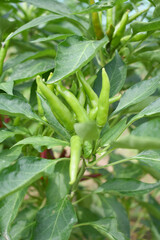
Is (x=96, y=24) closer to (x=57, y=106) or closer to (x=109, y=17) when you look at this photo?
(x=109, y=17)

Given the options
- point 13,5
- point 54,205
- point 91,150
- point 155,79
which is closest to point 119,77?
point 155,79

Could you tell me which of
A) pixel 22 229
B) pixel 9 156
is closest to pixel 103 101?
pixel 9 156

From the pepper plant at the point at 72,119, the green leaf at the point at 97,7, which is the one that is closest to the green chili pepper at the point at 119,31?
the pepper plant at the point at 72,119

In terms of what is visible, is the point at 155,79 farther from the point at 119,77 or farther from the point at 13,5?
the point at 13,5

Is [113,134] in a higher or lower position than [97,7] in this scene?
lower

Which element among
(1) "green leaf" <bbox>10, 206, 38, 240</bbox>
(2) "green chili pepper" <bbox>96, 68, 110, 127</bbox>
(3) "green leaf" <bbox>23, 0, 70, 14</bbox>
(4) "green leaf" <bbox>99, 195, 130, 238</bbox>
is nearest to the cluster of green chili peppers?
(2) "green chili pepper" <bbox>96, 68, 110, 127</bbox>

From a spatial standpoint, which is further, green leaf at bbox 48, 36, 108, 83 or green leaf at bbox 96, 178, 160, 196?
green leaf at bbox 96, 178, 160, 196

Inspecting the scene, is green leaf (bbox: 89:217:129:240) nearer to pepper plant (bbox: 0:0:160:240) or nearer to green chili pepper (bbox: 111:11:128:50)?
pepper plant (bbox: 0:0:160:240)
